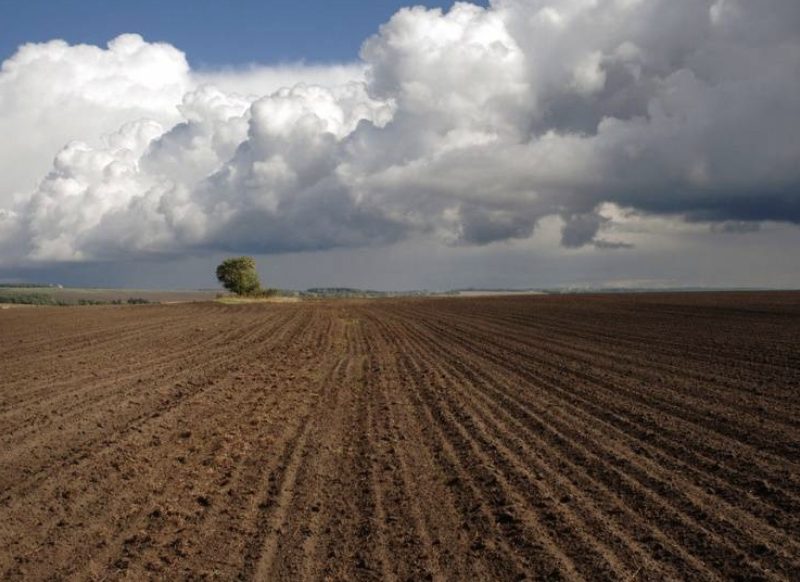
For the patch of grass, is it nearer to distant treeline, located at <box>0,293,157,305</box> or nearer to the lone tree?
distant treeline, located at <box>0,293,157,305</box>

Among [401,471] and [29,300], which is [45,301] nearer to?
[29,300]

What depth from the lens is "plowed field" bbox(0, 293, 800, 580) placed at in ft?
20.3

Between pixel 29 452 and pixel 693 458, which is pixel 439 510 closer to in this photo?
pixel 693 458

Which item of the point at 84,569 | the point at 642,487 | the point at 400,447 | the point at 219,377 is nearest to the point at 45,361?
the point at 219,377

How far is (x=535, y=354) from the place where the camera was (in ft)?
73.4

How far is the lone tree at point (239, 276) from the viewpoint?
91438 mm

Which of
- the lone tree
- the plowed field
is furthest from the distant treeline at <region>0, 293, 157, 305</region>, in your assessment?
the plowed field

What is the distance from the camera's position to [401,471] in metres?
8.86

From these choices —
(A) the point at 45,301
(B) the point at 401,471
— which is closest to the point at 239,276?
(A) the point at 45,301

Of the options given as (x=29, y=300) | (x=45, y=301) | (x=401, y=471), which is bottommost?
(x=401, y=471)

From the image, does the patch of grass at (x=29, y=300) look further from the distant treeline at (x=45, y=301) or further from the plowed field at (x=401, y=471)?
the plowed field at (x=401, y=471)

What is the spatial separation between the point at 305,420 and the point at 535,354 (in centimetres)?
1216

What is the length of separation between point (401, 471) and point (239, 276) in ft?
282

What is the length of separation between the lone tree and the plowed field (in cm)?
7328
